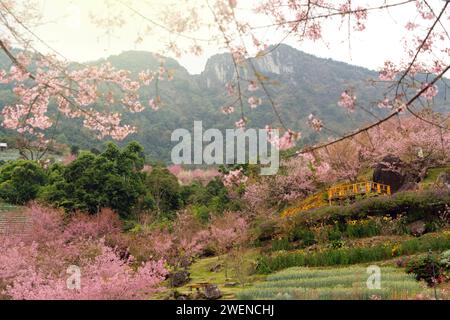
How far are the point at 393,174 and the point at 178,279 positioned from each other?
1291 centimetres

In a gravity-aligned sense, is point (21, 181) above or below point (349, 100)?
above

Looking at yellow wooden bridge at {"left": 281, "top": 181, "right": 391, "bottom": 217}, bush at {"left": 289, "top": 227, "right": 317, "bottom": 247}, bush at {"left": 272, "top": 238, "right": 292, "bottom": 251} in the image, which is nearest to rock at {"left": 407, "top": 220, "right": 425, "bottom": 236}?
bush at {"left": 289, "top": 227, "right": 317, "bottom": 247}

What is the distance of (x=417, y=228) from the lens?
13.3 m

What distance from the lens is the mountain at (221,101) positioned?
51719mm

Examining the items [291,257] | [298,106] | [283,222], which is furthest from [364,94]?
[291,257]

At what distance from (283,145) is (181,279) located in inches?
351

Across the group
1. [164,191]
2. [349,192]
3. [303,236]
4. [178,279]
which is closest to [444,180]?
[349,192]

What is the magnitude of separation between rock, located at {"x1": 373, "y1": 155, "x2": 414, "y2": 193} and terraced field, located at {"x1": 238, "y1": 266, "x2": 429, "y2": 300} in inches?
460

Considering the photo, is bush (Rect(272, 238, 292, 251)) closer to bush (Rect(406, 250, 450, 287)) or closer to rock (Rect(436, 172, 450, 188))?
bush (Rect(406, 250, 450, 287))

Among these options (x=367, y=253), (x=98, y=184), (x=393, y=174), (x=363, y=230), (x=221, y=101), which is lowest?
(x=367, y=253)

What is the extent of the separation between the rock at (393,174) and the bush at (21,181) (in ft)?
70.4

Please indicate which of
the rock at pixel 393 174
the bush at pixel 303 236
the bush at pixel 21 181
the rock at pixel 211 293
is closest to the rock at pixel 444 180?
the rock at pixel 393 174

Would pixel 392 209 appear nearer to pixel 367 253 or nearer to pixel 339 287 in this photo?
pixel 367 253
